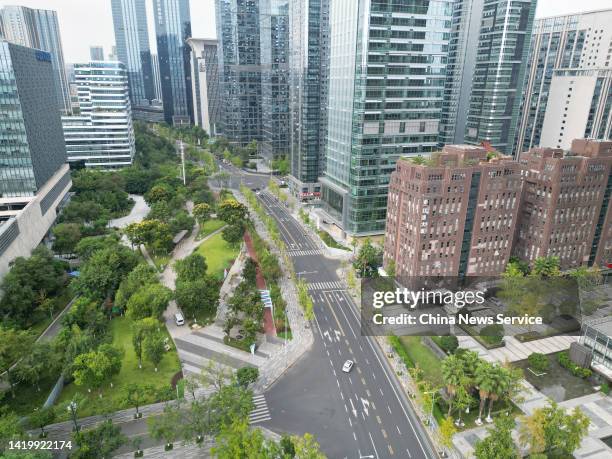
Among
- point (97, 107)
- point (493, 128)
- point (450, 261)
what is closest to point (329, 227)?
point (450, 261)

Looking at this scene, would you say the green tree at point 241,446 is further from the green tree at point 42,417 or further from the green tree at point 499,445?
the green tree at point 499,445

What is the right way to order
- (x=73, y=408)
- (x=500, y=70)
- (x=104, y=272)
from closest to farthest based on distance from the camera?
(x=73, y=408)
(x=104, y=272)
(x=500, y=70)

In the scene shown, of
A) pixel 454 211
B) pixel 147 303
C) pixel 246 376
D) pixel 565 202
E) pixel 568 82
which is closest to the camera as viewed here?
pixel 246 376

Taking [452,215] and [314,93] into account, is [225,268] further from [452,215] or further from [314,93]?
[314,93]

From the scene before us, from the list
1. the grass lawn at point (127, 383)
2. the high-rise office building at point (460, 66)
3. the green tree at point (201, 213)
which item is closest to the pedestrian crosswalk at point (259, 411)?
the grass lawn at point (127, 383)

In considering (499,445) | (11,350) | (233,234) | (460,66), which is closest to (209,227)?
(233,234)

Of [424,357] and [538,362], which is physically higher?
[538,362]

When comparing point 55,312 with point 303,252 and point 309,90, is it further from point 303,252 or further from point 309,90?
point 309,90
